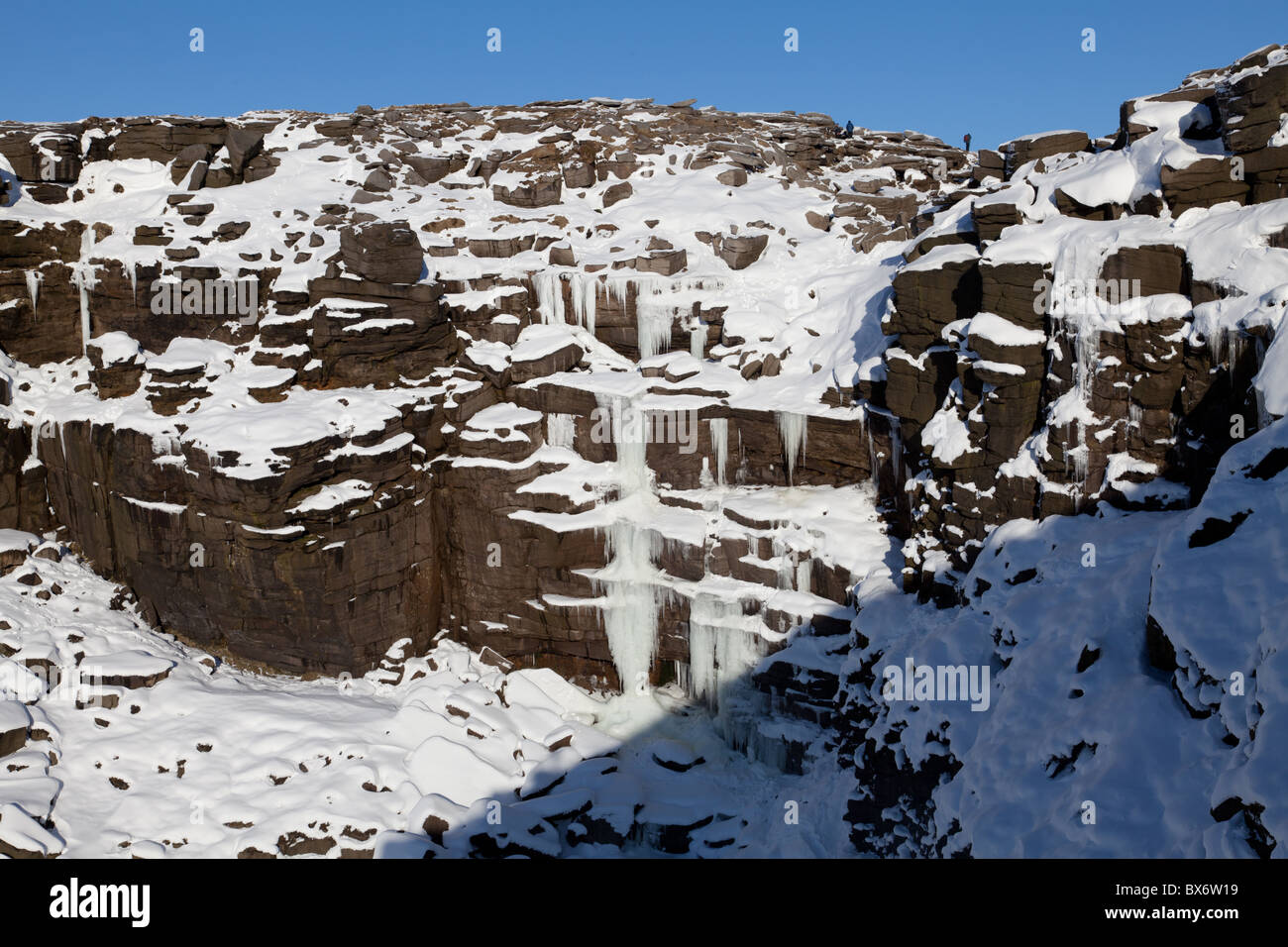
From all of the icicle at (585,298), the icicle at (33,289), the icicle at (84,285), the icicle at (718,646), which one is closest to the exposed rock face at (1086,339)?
the icicle at (718,646)

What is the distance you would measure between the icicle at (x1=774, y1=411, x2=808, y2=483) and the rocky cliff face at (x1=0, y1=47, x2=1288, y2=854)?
0.13 metres

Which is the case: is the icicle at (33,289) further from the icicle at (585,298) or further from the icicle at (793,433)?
the icicle at (793,433)

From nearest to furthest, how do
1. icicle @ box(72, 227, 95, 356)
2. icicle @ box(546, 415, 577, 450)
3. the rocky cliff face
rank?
the rocky cliff face < icicle @ box(546, 415, 577, 450) < icicle @ box(72, 227, 95, 356)

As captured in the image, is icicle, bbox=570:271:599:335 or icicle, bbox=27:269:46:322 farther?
icicle, bbox=570:271:599:335

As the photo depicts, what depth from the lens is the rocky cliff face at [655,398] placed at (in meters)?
18.0

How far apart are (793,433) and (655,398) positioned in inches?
156

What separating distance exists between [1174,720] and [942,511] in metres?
8.94

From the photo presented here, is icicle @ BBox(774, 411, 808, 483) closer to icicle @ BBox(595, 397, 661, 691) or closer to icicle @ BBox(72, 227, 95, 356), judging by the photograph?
icicle @ BBox(595, 397, 661, 691)

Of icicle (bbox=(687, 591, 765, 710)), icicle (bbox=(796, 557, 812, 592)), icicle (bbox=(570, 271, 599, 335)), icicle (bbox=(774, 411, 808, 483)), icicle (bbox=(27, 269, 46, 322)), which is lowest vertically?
icicle (bbox=(687, 591, 765, 710))

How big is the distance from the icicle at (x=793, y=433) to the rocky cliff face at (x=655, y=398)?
0.13 meters

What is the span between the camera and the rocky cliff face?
59.2 feet

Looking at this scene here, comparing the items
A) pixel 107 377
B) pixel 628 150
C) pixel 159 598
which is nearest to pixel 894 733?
pixel 159 598

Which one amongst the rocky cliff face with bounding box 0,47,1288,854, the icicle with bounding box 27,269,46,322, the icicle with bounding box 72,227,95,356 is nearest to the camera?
the rocky cliff face with bounding box 0,47,1288,854

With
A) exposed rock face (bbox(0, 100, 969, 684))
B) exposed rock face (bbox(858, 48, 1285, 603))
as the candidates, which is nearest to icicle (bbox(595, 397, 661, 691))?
exposed rock face (bbox(0, 100, 969, 684))
